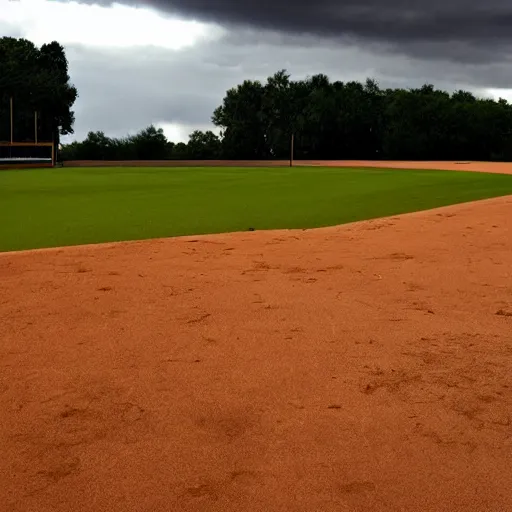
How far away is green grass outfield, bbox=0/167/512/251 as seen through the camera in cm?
1162

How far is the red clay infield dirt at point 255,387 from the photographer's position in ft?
10.2

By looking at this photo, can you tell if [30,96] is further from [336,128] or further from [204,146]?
[336,128]

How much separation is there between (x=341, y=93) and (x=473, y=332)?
2774 inches

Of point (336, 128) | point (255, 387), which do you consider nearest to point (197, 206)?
point (255, 387)

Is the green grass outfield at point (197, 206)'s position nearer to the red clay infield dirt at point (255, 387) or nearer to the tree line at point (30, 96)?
the red clay infield dirt at point (255, 387)

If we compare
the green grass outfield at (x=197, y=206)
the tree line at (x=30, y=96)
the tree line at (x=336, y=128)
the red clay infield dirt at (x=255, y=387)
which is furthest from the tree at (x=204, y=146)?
the red clay infield dirt at (x=255, y=387)

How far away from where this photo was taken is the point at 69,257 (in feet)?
28.7

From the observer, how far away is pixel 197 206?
612 inches

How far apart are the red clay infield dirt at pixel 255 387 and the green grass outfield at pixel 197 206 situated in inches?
135

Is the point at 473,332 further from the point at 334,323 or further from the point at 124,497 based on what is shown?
the point at 124,497

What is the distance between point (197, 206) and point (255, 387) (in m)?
11.5

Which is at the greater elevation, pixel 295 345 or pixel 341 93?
pixel 341 93

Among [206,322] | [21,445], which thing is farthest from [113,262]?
[21,445]

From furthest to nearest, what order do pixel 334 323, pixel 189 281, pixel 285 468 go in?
pixel 189 281
pixel 334 323
pixel 285 468
